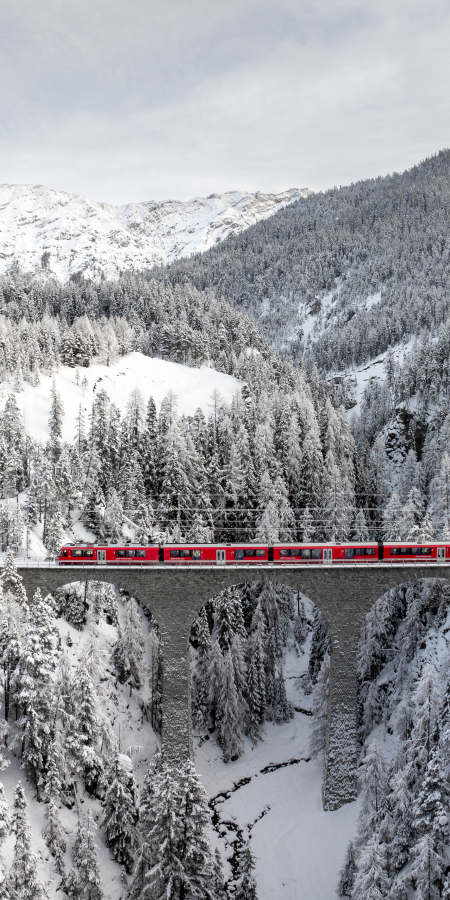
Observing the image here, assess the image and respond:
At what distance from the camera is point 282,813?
47250mm

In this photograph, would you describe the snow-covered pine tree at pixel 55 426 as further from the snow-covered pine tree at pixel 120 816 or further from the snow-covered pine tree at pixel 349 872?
the snow-covered pine tree at pixel 349 872

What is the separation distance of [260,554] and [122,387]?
74792 millimetres

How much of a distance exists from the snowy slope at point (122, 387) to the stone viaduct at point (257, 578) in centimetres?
5105

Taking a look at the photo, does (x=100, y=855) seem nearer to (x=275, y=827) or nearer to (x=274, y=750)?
(x=275, y=827)

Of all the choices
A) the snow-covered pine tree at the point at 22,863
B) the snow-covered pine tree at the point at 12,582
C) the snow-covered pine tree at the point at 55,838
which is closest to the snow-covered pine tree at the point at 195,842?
the snow-covered pine tree at the point at 22,863

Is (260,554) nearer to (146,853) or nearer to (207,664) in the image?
(207,664)

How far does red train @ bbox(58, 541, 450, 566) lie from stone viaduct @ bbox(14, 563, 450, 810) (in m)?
0.60

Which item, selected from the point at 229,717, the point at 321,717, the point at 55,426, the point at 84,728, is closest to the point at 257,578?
the point at 321,717

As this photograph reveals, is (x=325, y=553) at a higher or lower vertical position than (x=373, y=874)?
higher

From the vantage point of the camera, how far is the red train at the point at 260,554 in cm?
4650

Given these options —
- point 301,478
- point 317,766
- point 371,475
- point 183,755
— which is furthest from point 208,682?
point 371,475

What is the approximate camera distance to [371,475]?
10212cm

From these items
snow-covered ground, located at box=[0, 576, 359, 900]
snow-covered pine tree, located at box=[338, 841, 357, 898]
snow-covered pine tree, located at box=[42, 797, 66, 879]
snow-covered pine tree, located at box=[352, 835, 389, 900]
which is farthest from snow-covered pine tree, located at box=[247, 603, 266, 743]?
snow-covered pine tree, located at box=[352, 835, 389, 900]

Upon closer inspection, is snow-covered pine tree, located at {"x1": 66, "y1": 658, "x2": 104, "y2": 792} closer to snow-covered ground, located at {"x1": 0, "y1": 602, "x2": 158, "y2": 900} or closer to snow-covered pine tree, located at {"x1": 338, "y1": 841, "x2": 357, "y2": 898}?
snow-covered ground, located at {"x1": 0, "y1": 602, "x2": 158, "y2": 900}
